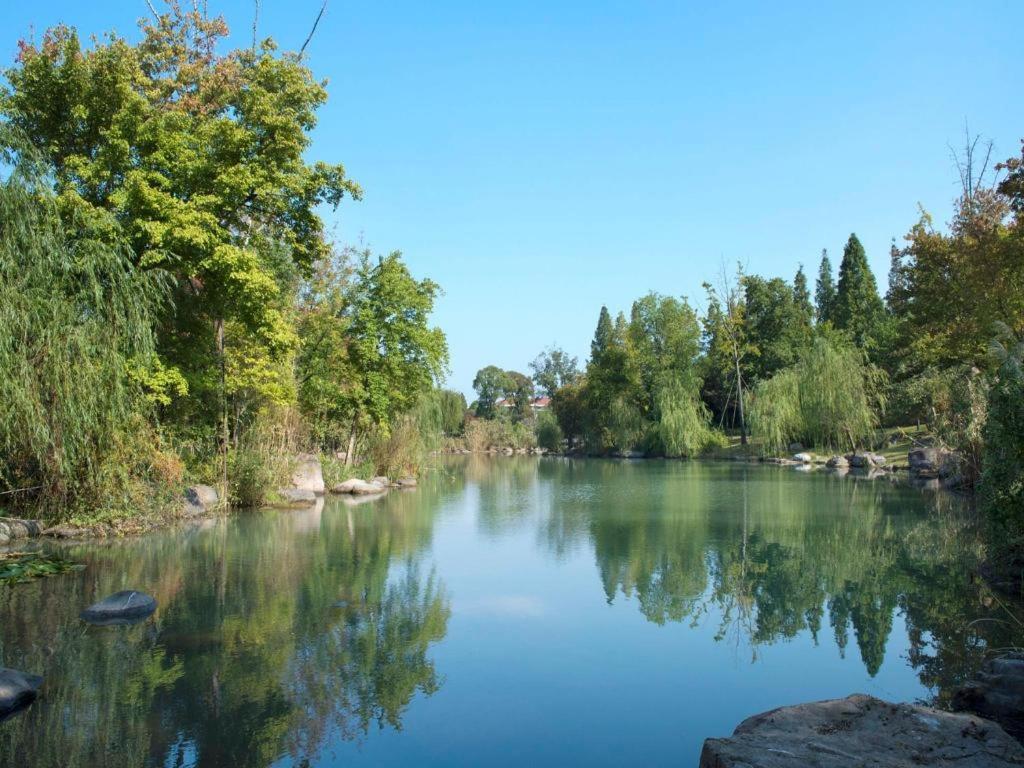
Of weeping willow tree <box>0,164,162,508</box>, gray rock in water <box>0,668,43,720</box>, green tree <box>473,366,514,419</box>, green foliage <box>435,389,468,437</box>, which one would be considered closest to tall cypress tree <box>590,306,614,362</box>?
green foliage <box>435,389,468,437</box>

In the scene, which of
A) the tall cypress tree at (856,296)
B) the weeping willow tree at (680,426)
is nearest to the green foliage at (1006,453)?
the weeping willow tree at (680,426)

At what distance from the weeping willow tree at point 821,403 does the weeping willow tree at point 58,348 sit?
31162mm

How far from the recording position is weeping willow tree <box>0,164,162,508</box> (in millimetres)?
11516

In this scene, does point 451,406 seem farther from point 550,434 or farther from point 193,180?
point 193,180

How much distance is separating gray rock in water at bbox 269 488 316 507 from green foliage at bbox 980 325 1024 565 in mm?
16416

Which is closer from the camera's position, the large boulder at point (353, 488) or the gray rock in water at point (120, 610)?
the gray rock in water at point (120, 610)

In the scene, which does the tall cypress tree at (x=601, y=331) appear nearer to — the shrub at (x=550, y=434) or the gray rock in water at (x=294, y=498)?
the shrub at (x=550, y=434)

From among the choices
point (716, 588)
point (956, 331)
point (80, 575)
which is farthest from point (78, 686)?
point (956, 331)

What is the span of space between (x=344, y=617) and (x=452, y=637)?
1344mm

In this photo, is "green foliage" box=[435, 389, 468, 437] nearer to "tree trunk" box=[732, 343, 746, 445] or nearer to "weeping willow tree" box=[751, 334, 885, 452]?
"tree trunk" box=[732, 343, 746, 445]

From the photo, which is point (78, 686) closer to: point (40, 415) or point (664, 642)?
point (664, 642)

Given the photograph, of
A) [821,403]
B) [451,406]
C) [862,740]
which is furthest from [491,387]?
[862,740]

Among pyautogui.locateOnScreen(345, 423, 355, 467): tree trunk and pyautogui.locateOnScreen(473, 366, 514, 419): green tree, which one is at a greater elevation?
pyautogui.locateOnScreen(473, 366, 514, 419): green tree

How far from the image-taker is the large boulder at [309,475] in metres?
22.9
